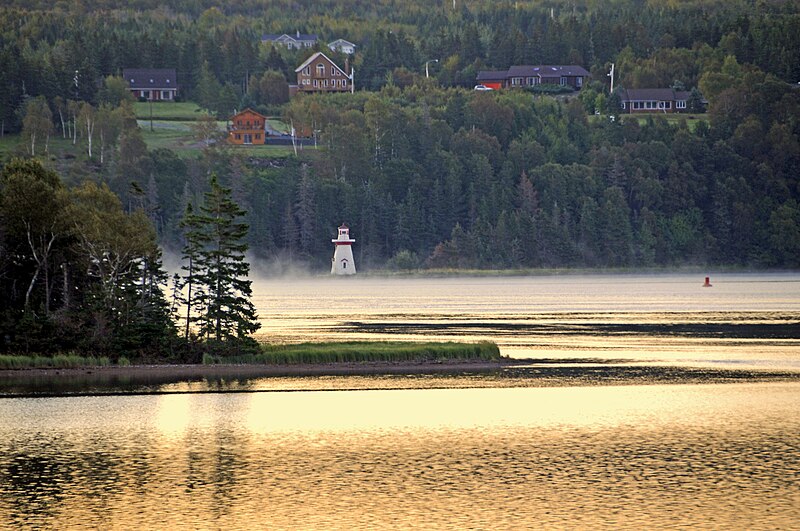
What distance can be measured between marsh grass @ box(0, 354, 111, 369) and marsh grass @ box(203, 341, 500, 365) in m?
6.83

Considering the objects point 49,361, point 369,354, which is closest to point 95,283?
point 49,361

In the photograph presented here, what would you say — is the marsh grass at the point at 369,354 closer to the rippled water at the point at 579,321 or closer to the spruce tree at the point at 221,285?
the spruce tree at the point at 221,285

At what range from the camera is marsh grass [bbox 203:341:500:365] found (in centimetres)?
8431

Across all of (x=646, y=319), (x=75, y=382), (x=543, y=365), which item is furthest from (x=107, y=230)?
(x=646, y=319)

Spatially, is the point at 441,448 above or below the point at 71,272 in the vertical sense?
below

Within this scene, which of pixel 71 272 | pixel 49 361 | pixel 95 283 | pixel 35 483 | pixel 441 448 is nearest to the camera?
pixel 35 483

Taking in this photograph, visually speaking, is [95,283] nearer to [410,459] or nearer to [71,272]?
[71,272]

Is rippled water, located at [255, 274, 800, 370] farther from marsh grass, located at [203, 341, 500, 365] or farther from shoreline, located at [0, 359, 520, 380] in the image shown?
shoreline, located at [0, 359, 520, 380]

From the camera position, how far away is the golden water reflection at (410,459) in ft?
146

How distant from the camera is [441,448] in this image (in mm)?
57625

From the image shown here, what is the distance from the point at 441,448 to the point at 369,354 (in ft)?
94.8

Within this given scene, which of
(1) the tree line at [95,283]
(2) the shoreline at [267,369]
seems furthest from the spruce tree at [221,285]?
(2) the shoreline at [267,369]

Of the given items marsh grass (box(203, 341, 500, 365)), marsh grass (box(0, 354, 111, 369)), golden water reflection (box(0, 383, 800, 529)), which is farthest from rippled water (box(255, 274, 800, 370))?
marsh grass (box(0, 354, 111, 369))

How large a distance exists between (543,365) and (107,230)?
29694mm
